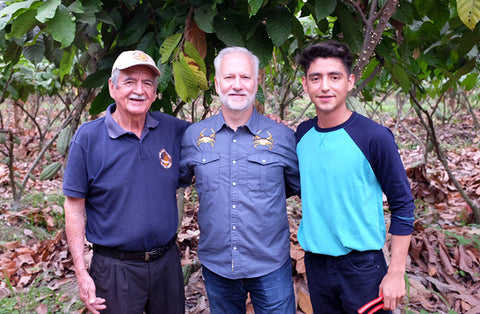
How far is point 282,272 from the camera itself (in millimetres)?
1560

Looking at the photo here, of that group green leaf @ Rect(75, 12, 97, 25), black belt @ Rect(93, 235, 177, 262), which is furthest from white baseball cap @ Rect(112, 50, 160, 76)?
black belt @ Rect(93, 235, 177, 262)

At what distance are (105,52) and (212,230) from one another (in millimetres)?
1058

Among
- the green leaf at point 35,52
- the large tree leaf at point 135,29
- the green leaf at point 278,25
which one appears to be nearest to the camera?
the green leaf at point 278,25

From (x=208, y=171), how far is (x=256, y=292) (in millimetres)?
519

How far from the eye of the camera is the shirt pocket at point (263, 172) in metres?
1.53

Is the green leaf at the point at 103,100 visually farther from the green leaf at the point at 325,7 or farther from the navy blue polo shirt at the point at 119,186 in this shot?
the green leaf at the point at 325,7

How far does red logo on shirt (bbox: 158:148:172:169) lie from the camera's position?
1.62 metres

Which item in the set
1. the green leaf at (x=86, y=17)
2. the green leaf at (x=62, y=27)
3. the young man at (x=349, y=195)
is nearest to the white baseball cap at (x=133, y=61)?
the green leaf at (x=86, y=17)

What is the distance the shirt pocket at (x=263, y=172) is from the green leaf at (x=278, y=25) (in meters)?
0.44

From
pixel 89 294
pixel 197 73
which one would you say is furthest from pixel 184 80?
pixel 89 294

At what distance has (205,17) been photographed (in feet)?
4.86

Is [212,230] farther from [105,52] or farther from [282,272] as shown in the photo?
[105,52]

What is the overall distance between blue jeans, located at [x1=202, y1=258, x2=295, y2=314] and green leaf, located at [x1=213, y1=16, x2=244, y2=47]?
0.93 meters

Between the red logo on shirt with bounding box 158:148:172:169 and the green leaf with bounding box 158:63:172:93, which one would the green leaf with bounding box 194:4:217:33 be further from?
the red logo on shirt with bounding box 158:148:172:169
